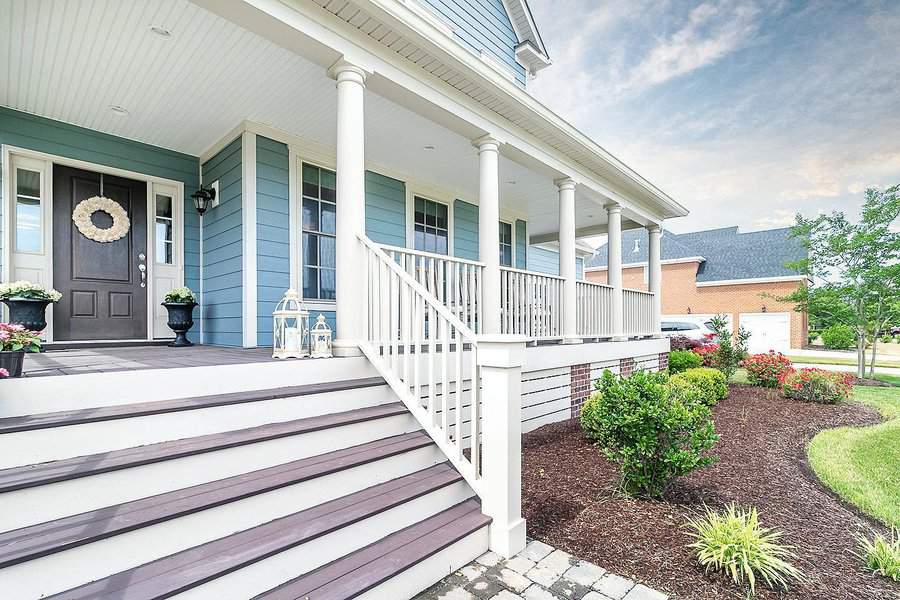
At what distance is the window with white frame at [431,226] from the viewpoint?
6.90m

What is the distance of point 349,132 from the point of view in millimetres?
3391

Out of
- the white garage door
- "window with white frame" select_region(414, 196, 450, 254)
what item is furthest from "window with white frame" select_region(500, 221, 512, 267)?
the white garage door

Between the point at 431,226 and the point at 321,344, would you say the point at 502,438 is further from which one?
the point at 431,226

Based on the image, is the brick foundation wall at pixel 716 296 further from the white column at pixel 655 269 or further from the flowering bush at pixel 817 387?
the flowering bush at pixel 817 387

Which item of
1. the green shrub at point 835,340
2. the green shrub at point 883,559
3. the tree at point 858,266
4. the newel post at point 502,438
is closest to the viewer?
the green shrub at point 883,559

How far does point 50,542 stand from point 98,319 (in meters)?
4.32

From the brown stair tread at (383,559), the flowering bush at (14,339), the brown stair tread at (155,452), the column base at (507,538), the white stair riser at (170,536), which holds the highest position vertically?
the flowering bush at (14,339)

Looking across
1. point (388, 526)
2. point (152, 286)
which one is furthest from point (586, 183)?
point (152, 286)

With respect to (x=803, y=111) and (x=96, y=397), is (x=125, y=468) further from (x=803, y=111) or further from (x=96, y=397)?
(x=803, y=111)

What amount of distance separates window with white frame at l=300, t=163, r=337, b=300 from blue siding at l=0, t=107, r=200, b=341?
4.72ft

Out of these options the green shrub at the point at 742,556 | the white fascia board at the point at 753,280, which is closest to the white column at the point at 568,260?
the green shrub at the point at 742,556

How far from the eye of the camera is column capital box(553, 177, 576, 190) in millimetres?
5973

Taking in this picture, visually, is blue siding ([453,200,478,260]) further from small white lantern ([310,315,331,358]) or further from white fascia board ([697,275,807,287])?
white fascia board ([697,275,807,287])

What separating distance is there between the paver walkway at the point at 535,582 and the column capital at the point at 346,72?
349cm
